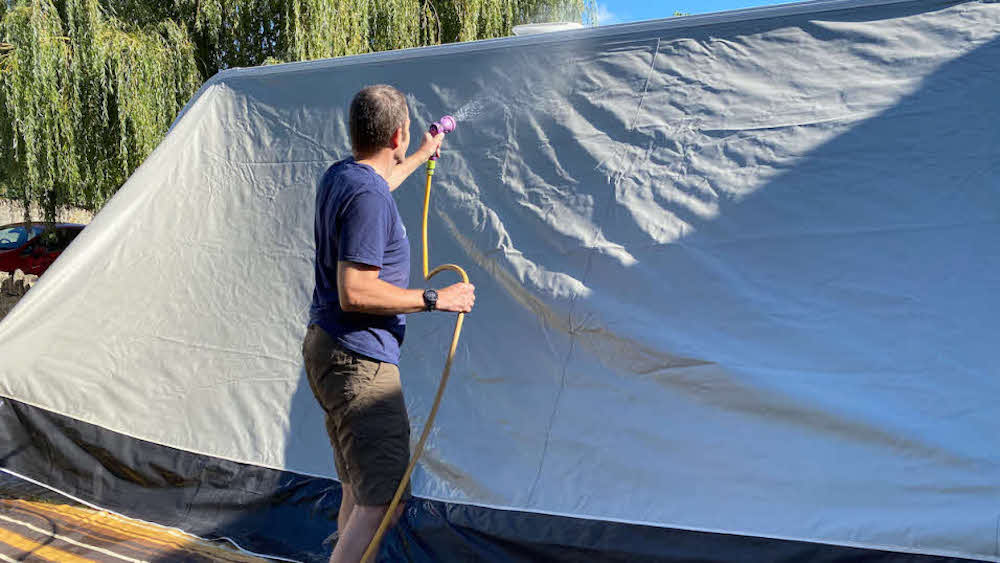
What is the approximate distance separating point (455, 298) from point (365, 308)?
0.74 ft

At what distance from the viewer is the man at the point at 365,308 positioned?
69.6 inches

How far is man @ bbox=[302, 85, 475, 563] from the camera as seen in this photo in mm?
1768

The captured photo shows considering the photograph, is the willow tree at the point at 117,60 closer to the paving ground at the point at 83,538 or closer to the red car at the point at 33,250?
the paving ground at the point at 83,538

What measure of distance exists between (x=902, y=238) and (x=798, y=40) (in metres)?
0.66

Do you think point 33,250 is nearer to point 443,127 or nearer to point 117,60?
point 117,60

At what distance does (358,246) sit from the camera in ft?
5.74

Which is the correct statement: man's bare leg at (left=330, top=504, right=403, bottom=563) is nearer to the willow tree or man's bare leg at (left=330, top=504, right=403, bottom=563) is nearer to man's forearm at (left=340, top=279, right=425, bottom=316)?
man's forearm at (left=340, top=279, right=425, bottom=316)

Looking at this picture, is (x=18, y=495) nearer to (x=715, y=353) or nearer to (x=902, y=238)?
(x=715, y=353)

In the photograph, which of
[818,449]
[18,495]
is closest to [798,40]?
[818,449]

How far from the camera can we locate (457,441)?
2.57m

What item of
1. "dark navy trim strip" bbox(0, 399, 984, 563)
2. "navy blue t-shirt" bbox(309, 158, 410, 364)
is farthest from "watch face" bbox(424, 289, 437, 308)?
"dark navy trim strip" bbox(0, 399, 984, 563)

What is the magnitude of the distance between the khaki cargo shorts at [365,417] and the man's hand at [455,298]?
20 cm

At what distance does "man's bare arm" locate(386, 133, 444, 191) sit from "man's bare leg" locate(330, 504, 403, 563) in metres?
0.84

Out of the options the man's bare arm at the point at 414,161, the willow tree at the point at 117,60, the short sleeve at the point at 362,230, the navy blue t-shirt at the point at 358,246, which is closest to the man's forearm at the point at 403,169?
the man's bare arm at the point at 414,161
